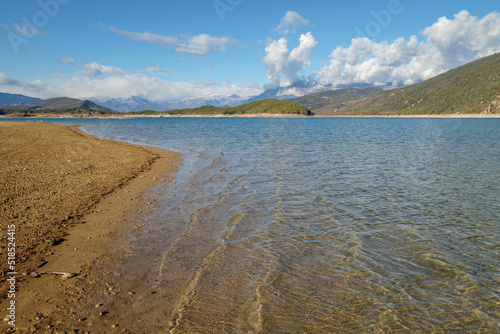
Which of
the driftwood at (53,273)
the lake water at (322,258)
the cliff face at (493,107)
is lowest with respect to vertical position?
the lake water at (322,258)

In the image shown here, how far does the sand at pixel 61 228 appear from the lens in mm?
5595

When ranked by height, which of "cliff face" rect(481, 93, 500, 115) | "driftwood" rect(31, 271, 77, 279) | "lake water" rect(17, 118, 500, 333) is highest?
"cliff face" rect(481, 93, 500, 115)

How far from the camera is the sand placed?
18.4 ft

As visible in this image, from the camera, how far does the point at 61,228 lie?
957 cm

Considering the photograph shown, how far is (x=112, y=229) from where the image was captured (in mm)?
9867

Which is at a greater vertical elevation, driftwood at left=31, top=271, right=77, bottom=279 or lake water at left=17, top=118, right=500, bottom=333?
driftwood at left=31, top=271, right=77, bottom=279

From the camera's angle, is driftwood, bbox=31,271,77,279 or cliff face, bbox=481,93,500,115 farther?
cliff face, bbox=481,93,500,115

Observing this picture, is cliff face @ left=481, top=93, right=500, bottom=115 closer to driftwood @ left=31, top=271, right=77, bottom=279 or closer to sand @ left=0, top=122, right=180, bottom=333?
sand @ left=0, top=122, right=180, bottom=333

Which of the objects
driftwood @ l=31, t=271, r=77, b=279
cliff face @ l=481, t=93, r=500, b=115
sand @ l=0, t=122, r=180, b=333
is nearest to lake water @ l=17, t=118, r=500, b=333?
sand @ l=0, t=122, r=180, b=333

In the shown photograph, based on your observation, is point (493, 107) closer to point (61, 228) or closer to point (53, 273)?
point (61, 228)

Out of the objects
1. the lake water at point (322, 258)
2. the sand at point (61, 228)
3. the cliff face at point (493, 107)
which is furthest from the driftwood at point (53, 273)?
the cliff face at point (493, 107)

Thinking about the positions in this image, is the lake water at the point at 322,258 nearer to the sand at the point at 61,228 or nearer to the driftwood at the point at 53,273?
the sand at the point at 61,228

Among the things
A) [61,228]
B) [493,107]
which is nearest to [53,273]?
[61,228]

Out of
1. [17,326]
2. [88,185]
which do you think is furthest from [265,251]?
[88,185]
